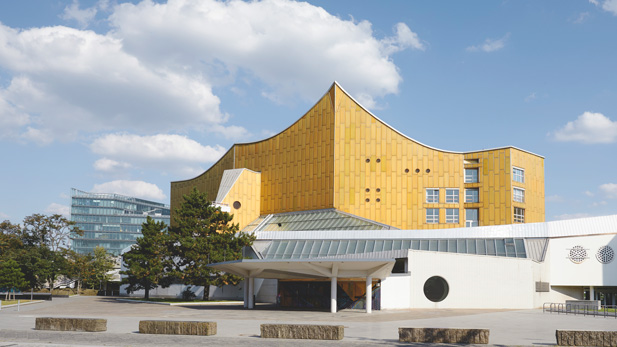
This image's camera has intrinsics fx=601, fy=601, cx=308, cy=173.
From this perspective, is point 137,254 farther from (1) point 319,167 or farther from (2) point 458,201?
(2) point 458,201

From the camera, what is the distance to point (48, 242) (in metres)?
75.4

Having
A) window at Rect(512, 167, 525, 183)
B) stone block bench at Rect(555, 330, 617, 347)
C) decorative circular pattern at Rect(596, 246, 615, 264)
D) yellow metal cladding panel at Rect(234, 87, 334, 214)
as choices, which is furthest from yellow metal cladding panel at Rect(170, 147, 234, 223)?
stone block bench at Rect(555, 330, 617, 347)

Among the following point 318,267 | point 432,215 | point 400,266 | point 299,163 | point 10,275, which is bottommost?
point 10,275

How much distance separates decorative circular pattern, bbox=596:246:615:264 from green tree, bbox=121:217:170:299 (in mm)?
36704

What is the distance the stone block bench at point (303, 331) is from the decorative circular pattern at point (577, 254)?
36827mm

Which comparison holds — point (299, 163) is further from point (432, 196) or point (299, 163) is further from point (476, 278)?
point (476, 278)

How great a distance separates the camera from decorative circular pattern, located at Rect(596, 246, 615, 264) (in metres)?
50.5

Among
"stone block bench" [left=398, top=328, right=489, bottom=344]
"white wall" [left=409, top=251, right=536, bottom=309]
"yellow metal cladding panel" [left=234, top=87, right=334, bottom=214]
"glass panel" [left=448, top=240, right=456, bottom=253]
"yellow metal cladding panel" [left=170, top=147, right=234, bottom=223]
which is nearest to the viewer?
"stone block bench" [left=398, top=328, right=489, bottom=344]

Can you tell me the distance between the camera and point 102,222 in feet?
601

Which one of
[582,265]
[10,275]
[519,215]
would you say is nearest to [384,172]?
[519,215]

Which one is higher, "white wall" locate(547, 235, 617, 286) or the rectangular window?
the rectangular window

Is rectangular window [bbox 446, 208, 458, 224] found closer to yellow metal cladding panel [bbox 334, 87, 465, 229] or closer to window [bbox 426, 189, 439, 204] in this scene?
yellow metal cladding panel [bbox 334, 87, 465, 229]

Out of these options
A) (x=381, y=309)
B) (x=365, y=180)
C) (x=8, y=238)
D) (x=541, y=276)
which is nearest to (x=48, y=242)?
(x=8, y=238)

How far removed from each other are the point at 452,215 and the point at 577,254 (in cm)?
1250
